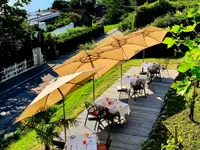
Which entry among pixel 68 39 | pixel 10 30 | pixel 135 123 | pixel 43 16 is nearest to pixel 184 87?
pixel 135 123

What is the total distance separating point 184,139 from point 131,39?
Result: 5727mm

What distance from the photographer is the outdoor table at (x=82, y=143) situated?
8.62 meters

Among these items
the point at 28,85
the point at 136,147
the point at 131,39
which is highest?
the point at 131,39

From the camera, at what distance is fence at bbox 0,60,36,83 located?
82.9ft

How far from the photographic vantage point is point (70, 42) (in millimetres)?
36594

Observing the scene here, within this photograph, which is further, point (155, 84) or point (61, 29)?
point (61, 29)

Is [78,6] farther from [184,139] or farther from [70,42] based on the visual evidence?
[184,139]

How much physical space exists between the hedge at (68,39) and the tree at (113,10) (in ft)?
52.5

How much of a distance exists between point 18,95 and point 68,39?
15.5m

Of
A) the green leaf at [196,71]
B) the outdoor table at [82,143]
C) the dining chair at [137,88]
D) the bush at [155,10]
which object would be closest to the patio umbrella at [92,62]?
the dining chair at [137,88]

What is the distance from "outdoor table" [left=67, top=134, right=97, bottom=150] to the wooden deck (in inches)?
51.5

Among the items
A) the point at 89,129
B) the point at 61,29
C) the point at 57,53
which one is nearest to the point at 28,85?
the point at 57,53

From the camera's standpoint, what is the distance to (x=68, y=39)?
3612cm

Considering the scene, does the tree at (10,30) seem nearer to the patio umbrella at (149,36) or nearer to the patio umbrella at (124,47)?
the patio umbrella at (149,36)
